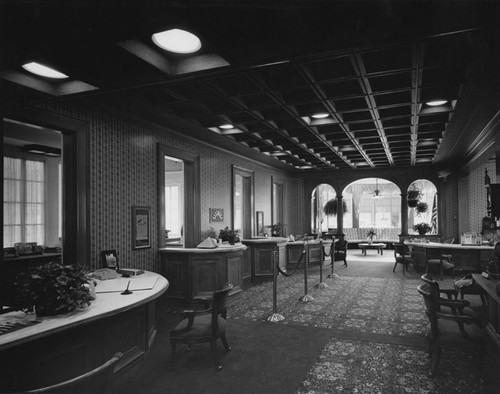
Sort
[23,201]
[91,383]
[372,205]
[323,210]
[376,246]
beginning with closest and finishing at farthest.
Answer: [91,383] < [23,201] < [376,246] < [323,210] < [372,205]

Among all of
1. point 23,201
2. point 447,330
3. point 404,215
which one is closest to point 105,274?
point 447,330

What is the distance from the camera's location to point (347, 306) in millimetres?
6828

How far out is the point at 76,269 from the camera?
3.19 metres

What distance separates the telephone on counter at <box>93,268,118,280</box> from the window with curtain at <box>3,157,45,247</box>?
5064 mm

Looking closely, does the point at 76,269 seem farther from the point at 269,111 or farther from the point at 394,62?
the point at 269,111

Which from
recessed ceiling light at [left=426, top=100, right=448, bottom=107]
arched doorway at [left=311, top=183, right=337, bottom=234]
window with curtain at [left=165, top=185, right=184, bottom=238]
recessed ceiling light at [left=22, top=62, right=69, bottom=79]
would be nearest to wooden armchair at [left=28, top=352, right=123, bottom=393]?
recessed ceiling light at [left=22, top=62, right=69, bottom=79]

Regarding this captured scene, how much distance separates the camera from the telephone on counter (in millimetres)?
4750

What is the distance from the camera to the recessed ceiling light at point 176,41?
3539 mm

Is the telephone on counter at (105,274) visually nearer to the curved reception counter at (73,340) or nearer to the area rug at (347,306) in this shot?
the curved reception counter at (73,340)

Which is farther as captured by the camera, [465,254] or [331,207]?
[331,207]

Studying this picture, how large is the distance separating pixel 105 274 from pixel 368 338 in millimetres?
3596

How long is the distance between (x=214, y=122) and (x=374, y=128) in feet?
11.0

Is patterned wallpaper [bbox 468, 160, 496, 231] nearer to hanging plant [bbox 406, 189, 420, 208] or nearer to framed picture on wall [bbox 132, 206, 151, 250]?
hanging plant [bbox 406, 189, 420, 208]

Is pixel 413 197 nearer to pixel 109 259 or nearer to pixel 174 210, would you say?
pixel 174 210
